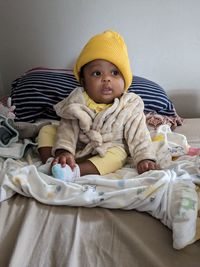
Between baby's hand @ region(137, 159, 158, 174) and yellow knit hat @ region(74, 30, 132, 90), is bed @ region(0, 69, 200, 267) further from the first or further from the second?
yellow knit hat @ region(74, 30, 132, 90)

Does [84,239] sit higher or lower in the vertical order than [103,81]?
lower

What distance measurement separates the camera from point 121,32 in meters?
1.64

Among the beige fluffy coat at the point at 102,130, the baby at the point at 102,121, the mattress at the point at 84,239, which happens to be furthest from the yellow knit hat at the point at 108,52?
the mattress at the point at 84,239

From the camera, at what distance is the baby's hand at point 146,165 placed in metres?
0.98

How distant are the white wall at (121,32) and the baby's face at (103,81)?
571mm

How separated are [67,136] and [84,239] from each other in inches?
15.4

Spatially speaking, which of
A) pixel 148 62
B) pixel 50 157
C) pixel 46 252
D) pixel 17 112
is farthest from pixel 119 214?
pixel 148 62

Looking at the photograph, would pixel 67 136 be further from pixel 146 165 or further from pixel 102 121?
pixel 146 165

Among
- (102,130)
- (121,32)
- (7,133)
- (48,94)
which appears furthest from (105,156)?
(121,32)

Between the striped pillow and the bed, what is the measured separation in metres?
0.54

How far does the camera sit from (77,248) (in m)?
0.76

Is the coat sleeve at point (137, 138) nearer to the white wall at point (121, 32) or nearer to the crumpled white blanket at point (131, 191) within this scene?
the crumpled white blanket at point (131, 191)

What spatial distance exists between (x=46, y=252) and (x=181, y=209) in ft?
1.00

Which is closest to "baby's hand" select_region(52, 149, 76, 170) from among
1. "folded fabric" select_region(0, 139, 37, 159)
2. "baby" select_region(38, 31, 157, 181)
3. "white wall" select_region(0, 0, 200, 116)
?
"baby" select_region(38, 31, 157, 181)
